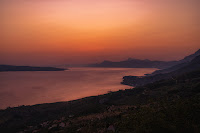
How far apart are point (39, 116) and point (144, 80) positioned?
360ft

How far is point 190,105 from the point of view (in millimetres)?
11914

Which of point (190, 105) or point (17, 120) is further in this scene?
point (17, 120)

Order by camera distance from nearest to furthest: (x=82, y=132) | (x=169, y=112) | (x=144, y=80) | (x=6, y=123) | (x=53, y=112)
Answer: (x=169, y=112)
(x=82, y=132)
(x=6, y=123)
(x=53, y=112)
(x=144, y=80)

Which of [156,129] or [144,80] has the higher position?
[156,129]

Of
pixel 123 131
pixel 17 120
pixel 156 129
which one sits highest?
pixel 156 129

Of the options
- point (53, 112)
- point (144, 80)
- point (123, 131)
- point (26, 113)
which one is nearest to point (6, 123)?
point (26, 113)

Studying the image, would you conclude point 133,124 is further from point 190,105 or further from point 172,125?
point 190,105

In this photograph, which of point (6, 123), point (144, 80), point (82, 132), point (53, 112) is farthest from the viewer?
point (144, 80)

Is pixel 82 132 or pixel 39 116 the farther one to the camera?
pixel 39 116

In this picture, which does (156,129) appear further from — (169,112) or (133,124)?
(169,112)

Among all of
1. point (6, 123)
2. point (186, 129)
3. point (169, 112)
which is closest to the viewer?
point (186, 129)

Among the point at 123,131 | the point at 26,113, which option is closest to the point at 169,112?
the point at 123,131

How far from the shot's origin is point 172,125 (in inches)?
384

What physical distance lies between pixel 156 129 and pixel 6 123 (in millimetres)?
46733
